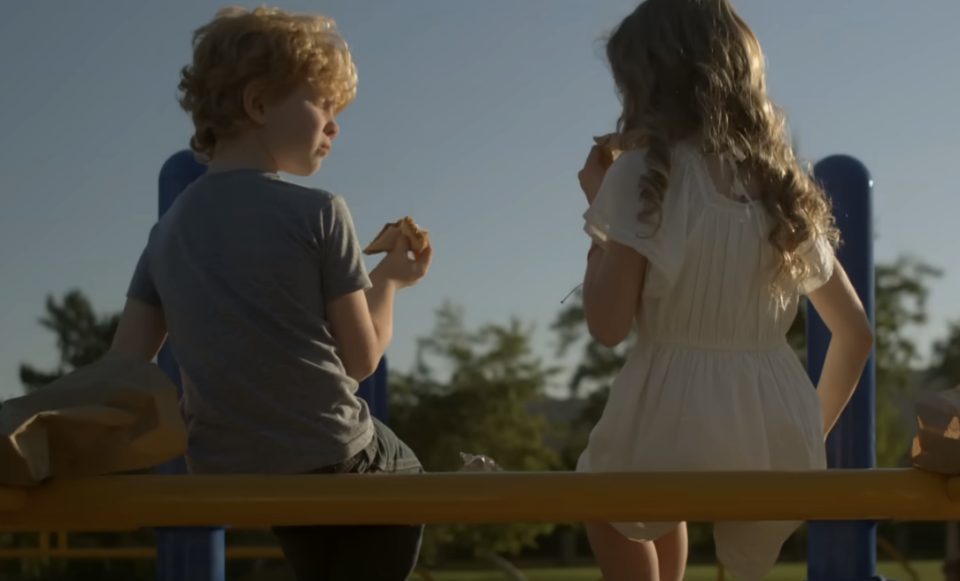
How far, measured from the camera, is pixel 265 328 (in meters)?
2.09

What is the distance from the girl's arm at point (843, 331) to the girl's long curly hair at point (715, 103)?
13 centimetres

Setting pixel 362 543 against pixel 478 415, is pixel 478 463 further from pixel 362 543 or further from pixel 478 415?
pixel 478 415

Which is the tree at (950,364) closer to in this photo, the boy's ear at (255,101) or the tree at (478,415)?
the tree at (478,415)

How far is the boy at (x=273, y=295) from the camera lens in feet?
6.82

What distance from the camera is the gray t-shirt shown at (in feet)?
6.80

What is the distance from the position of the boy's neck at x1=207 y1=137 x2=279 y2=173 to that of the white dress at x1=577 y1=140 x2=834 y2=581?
0.54m

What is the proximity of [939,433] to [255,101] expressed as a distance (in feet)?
3.86

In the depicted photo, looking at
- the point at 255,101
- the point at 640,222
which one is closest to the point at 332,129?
the point at 255,101

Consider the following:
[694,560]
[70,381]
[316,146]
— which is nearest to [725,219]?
[316,146]

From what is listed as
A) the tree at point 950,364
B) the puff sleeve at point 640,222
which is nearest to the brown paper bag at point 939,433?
the puff sleeve at point 640,222

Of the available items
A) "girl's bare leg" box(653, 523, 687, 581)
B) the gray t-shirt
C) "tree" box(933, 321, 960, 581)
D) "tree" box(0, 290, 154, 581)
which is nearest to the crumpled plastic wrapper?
the gray t-shirt

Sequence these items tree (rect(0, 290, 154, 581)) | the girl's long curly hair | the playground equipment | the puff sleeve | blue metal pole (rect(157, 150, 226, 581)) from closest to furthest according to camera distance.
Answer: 1. the playground equipment
2. blue metal pole (rect(157, 150, 226, 581))
3. the puff sleeve
4. the girl's long curly hair
5. tree (rect(0, 290, 154, 581))

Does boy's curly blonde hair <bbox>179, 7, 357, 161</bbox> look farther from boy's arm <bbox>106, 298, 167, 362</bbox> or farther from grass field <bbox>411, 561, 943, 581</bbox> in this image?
grass field <bbox>411, 561, 943, 581</bbox>

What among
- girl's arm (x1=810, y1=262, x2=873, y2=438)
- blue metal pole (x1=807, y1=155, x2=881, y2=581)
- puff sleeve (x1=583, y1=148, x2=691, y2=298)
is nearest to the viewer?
puff sleeve (x1=583, y1=148, x2=691, y2=298)
